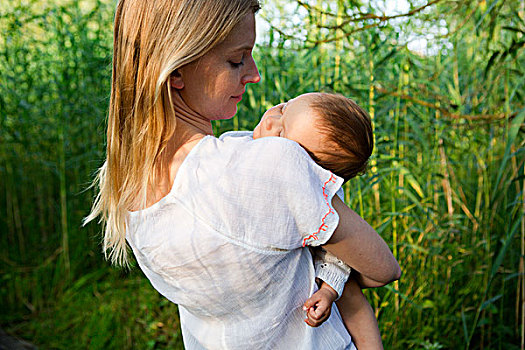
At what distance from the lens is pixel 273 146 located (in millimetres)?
1054

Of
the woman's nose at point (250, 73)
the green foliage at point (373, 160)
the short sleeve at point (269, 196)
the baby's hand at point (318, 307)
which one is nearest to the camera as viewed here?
the short sleeve at point (269, 196)

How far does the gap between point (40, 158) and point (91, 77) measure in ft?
2.59

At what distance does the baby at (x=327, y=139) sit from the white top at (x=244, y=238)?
0.04m

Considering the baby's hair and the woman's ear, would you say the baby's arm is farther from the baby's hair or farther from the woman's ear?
the woman's ear

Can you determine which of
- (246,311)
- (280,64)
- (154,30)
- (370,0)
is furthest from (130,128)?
(280,64)

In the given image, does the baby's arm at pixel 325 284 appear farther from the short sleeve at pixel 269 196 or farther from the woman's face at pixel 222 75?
the woman's face at pixel 222 75

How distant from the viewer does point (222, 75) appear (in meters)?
1.22

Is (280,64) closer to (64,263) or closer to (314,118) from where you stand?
(314,118)

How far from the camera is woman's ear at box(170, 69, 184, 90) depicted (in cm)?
119

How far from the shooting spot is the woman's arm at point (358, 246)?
1092mm

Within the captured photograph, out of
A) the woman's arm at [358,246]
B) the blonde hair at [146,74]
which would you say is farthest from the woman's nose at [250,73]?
the woman's arm at [358,246]

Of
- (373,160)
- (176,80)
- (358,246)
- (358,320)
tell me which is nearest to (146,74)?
(176,80)

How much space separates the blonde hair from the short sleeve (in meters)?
0.17

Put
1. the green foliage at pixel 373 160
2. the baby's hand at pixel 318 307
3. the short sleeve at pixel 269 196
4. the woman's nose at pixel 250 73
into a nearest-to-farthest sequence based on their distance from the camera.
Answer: the short sleeve at pixel 269 196
the baby's hand at pixel 318 307
the woman's nose at pixel 250 73
the green foliage at pixel 373 160
